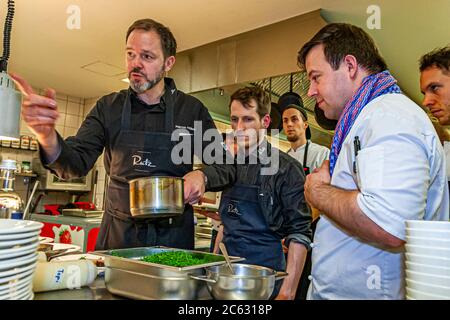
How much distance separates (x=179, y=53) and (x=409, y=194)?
118 inches

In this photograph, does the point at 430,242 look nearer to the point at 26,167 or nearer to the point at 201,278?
the point at 201,278

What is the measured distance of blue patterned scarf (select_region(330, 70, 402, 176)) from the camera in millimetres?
1027

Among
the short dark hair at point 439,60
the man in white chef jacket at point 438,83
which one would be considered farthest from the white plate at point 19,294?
the short dark hair at point 439,60

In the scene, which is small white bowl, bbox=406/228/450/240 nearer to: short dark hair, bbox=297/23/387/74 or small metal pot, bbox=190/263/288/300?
small metal pot, bbox=190/263/288/300

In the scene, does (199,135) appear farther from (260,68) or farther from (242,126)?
(260,68)

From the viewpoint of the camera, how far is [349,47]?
111 centimetres

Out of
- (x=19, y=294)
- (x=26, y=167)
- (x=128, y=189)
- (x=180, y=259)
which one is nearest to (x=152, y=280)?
(x=180, y=259)

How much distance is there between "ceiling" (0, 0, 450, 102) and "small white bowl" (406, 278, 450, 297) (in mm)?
2195

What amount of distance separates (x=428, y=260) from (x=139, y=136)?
3.88 ft

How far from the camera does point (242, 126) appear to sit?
1.86 metres

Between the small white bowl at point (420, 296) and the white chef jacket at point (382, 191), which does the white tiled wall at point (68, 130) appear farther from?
the small white bowl at point (420, 296)

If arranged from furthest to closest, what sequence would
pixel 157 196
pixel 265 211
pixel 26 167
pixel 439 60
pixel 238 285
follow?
pixel 26 167
pixel 439 60
pixel 265 211
pixel 157 196
pixel 238 285

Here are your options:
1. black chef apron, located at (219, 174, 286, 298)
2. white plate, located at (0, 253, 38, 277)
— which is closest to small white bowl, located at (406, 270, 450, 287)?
white plate, located at (0, 253, 38, 277)
